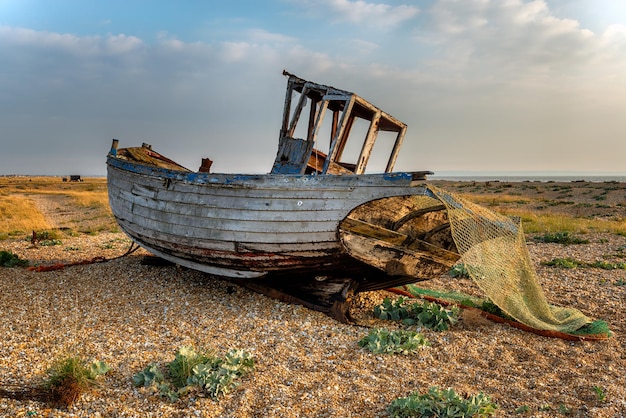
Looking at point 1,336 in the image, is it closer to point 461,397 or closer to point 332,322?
point 332,322

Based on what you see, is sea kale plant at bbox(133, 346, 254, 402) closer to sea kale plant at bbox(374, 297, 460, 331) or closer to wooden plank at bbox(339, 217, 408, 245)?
wooden plank at bbox(339, 217, 408, 245)

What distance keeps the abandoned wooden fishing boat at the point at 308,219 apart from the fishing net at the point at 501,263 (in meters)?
0.57

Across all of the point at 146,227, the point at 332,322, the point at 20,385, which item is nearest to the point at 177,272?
the point at 146,227

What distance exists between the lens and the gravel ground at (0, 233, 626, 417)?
15.2 ft

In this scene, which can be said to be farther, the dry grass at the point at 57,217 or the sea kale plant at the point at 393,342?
the dry grass at the point at 57,217

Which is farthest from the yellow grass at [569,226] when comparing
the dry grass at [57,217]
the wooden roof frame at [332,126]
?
the dry grass at [57,217]

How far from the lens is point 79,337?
6238 mm

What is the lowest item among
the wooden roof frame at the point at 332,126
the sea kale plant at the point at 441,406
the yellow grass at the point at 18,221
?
the yellow grass at the point at 18,221

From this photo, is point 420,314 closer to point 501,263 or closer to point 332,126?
point 501,263

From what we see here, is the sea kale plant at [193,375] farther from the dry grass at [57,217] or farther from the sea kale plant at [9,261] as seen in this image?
the dry grass at [57,217]

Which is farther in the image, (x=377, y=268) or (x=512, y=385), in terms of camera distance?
(x=377, y=268)

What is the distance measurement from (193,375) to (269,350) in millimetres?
1306

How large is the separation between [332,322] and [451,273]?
540 cm

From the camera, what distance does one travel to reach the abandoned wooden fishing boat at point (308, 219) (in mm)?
6781
